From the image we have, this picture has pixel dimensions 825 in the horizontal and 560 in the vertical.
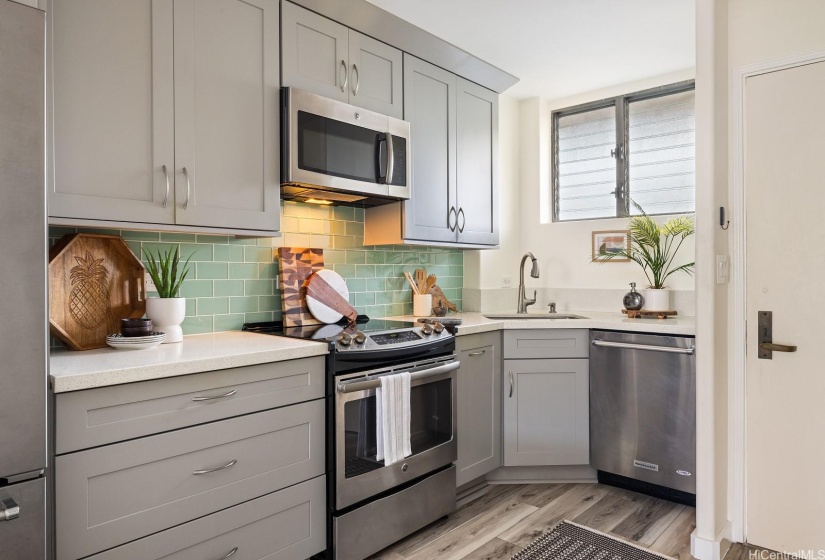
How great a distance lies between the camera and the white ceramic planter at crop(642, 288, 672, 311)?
10.4ft

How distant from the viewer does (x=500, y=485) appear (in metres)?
3.08

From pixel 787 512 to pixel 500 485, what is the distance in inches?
54.3

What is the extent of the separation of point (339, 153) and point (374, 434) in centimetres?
126

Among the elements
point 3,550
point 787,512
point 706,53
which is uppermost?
point 706,53

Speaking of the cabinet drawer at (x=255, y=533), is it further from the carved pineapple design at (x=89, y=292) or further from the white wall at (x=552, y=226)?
the white wall at (x=552, y=226)

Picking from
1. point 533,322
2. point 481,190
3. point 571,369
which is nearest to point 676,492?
point 571,369

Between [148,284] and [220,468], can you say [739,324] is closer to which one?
[220,468]

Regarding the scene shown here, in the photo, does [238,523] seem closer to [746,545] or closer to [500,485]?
[500,485]

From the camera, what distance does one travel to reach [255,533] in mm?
1881

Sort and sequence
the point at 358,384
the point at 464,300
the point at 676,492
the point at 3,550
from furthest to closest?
the point at 464,300 < the point at 676,492 < the point at 358,384 < the point at 3,550

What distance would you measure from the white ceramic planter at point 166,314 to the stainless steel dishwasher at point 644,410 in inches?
84.5

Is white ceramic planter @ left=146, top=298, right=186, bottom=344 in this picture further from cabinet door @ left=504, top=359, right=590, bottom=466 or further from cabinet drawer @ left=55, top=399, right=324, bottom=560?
cabinet door @ left=504, top=359, right=590, bottom=466

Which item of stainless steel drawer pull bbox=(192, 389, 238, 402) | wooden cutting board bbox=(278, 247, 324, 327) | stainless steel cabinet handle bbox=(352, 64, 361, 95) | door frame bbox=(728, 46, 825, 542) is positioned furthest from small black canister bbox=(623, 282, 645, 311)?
stainless steel drawer pull bbox=(192, 389, 238, 402)

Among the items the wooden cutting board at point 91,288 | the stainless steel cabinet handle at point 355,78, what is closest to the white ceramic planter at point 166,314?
the wooden cutting board at point 91,288
